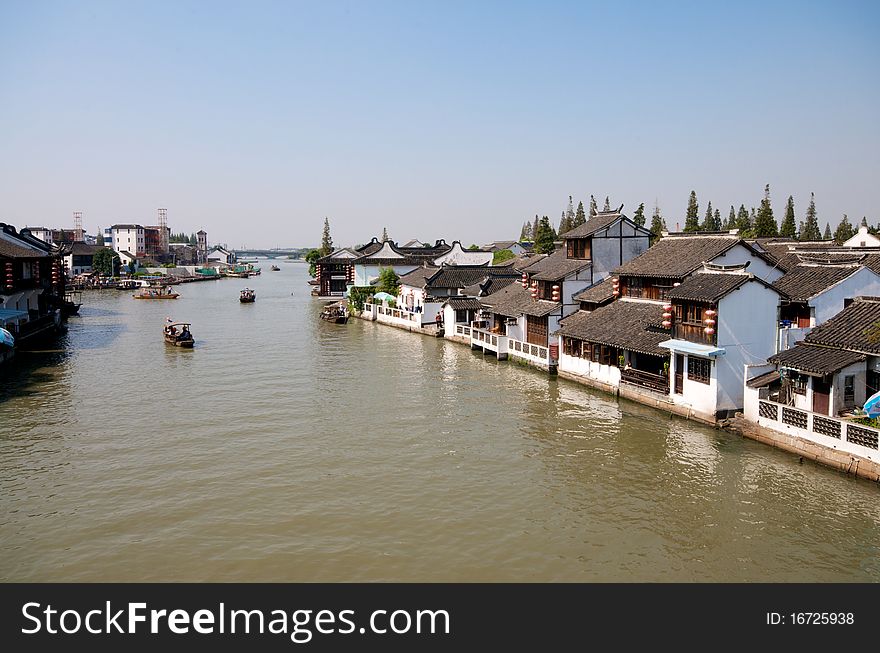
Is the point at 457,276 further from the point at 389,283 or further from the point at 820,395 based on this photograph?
the point at 820,395

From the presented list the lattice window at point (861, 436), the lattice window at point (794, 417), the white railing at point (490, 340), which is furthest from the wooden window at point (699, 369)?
the white railing at point (490, 340)

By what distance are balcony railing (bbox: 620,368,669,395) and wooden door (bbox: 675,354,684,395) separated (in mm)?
656

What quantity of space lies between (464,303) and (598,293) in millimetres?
14322

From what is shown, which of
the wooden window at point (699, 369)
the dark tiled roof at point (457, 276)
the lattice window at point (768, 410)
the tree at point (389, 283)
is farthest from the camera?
the tree at point (389, 283)

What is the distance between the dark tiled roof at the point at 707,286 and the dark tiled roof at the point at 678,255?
1.60m

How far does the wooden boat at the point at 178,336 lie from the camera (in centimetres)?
4128

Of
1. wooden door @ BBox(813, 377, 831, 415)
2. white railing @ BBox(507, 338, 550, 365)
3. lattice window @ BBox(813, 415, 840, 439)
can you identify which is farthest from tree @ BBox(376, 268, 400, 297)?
lattice window @ BBox(813, 415, 840, 439)

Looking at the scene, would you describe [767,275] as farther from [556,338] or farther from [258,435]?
[258,435]

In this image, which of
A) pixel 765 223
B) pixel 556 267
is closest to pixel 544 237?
pixel 765 223

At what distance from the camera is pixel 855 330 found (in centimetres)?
1964

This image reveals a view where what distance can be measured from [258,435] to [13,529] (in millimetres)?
8042

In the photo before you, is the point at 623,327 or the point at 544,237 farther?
the point at 544,237

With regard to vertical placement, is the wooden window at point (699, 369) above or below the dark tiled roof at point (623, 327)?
below

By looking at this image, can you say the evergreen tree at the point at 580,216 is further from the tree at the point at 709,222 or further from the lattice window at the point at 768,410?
the lattice window at the point at 768,410
